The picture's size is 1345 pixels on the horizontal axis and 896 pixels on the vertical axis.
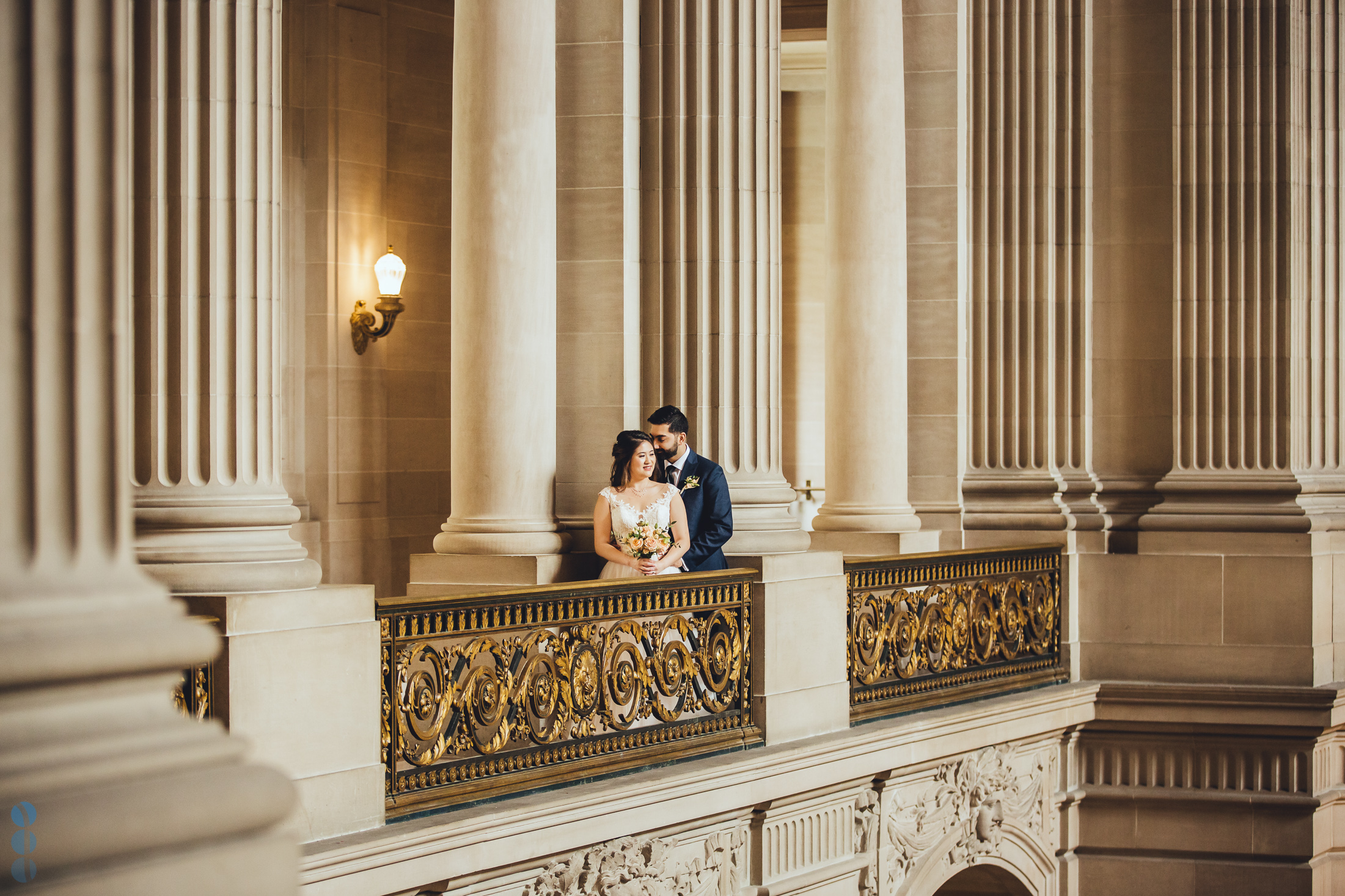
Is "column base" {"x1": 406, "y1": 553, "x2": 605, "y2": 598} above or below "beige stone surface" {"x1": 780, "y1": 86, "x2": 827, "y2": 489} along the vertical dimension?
below

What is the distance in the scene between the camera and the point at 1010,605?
12492mm

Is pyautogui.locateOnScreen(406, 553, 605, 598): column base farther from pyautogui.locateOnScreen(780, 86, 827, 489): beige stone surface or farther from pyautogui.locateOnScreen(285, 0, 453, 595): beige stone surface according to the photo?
pyautogui.locateOnScreen(780, 86, 827, 489): beige stone surface

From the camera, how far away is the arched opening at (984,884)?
42.1ft

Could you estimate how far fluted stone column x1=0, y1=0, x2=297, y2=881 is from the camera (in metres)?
2.79

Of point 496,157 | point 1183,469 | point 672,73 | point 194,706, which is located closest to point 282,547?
point 194,706

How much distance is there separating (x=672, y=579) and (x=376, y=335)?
687cm

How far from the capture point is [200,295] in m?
6.84

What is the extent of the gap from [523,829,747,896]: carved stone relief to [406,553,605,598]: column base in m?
1.70

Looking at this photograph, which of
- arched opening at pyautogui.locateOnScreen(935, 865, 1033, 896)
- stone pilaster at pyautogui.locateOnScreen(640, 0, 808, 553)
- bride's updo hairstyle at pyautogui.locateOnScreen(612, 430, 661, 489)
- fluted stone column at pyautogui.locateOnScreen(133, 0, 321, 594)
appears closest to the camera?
fluted stone column at pyautogui.locateOnScreen(133, 0, 321, 594)

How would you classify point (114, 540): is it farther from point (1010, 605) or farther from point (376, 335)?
point (376, 335)

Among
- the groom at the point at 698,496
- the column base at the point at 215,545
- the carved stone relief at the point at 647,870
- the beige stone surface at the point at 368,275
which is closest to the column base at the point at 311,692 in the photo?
the column base at the point at 215,545
